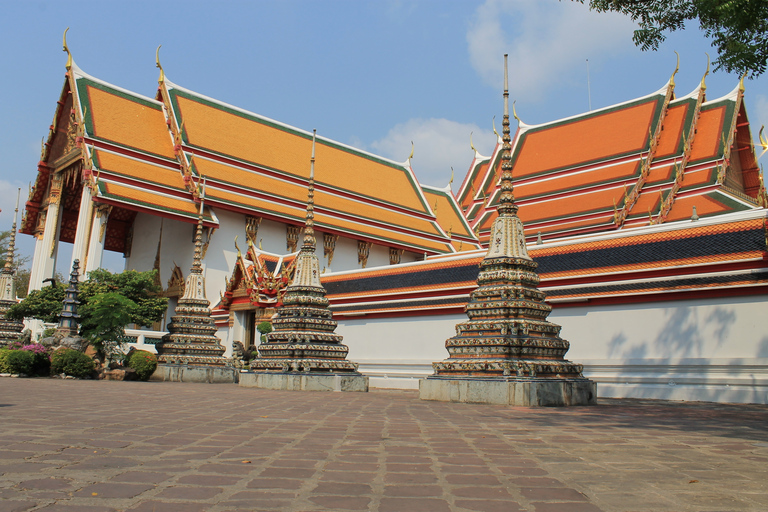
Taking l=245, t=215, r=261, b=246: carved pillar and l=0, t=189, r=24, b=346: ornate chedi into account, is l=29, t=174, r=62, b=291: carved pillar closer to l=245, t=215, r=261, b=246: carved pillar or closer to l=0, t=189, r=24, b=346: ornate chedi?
l=0, t=189, r=24, b=346: ornate chedi

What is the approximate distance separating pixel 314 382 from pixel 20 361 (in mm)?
7136

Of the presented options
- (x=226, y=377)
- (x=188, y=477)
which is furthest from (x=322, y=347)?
(x=188, y=477)

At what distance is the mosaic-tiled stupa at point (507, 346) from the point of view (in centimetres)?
707

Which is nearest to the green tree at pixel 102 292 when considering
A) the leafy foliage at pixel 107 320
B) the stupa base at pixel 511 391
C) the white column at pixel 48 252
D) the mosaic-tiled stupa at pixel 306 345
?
the leafy foliage at pixel 107 320

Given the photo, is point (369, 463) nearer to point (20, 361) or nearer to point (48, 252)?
point (20, 361)

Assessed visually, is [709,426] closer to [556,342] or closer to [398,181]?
[556,342]

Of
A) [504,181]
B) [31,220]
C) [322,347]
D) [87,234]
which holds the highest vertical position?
[31,220]

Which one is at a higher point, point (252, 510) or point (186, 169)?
point (186, 169)

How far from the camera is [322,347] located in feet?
34.8

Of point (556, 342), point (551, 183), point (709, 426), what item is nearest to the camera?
point (709, 426)

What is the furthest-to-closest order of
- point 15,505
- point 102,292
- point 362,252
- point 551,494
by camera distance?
point 362,252 < point 102,292 < point 551,494 < point 15,505

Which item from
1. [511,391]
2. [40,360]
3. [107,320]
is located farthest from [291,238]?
[511,391]

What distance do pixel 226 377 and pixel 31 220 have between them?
1929 centimetres

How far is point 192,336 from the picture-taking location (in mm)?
14281
